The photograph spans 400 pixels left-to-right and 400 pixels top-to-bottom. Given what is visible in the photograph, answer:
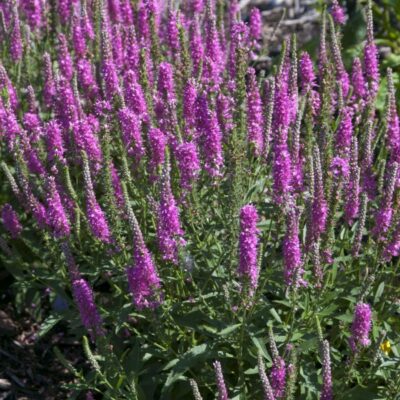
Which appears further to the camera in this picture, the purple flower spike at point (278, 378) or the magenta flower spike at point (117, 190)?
the magenta flower spike at point (117, 190)

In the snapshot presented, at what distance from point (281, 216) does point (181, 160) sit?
579 millimetres

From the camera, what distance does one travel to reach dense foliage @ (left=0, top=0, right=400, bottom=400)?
339 centimetres

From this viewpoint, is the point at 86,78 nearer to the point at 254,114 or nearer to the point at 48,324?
the point at 254,114

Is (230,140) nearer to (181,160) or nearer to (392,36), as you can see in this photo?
(181,160)

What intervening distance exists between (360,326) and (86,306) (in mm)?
1295

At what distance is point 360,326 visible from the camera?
3004 mm

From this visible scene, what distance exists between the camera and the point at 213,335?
3771mm

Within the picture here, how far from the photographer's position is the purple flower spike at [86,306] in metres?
3.42

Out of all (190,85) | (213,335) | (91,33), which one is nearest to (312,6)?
(91,33)

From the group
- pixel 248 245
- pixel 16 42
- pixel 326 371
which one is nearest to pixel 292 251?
pixel 248 245

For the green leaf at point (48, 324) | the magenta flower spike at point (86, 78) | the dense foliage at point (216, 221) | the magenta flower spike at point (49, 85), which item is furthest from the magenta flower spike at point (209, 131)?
the magenta flower spike at point (49, 85)

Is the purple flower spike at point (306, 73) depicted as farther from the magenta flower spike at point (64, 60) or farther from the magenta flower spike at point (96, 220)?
the magenta flower spike at point (64, 60)

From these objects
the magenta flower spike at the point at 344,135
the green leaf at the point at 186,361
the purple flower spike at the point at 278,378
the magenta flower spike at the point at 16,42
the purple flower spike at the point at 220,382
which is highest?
the magenta flower spike at the point at 16,42

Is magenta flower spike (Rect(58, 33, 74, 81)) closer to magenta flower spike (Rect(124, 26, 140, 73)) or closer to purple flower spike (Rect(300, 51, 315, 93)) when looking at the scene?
magenta flower spike (Rect(124, 26, 140, 73))
